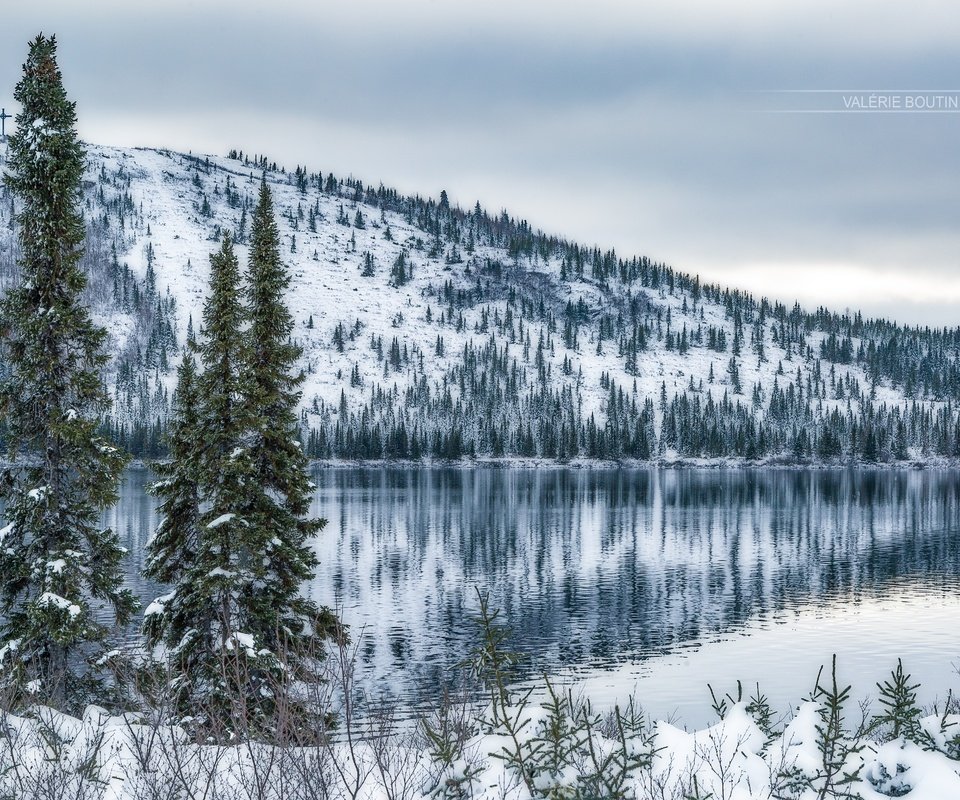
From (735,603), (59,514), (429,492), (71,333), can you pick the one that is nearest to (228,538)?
(59,514)

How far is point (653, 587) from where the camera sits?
6322cm

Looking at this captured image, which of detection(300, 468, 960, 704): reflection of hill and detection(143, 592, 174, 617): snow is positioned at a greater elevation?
detection(143, 592, 174, 617): snow

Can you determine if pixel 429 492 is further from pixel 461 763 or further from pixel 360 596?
pixel 461 763

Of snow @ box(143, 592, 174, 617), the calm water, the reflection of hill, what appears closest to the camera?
snow @ box(143, 592, 174, 617)

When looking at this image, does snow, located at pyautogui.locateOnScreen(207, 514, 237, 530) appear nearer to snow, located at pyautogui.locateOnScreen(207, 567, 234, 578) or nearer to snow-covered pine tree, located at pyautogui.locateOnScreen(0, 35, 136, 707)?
snow, located at pyautogui.locateOnScreen(207, 567, 234, 578)

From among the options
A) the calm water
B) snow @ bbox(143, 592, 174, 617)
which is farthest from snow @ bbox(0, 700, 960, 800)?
the calm water

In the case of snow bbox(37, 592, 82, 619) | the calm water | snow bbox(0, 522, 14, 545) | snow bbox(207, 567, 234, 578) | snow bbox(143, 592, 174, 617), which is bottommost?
the calm water

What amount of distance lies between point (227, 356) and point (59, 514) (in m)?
6.19

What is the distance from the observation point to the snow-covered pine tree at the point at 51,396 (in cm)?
2533

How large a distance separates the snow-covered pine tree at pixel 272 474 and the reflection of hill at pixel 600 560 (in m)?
13.1

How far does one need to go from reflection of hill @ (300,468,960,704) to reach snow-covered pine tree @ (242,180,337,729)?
13.1m

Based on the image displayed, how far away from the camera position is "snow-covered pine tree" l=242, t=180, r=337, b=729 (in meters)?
27.5

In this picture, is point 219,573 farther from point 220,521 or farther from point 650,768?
point 650,768

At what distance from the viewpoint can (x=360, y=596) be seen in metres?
58.7
